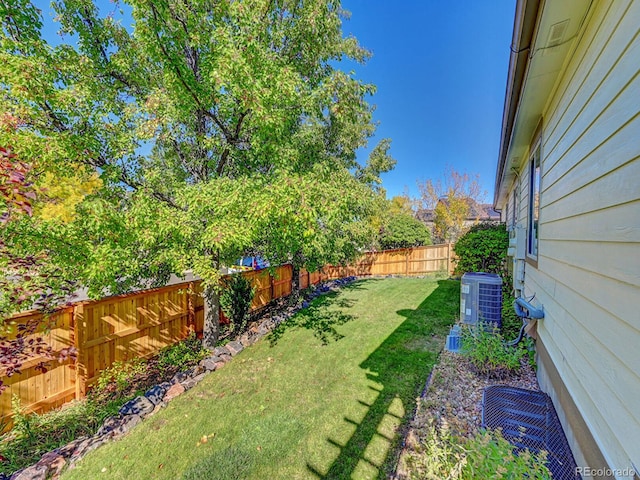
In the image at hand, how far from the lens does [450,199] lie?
69.3ft

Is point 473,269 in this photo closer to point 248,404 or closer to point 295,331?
point 295,331

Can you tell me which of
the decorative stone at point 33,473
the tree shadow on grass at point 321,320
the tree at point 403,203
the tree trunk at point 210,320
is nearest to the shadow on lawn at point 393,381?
the tree shadow on grass at point 321,320

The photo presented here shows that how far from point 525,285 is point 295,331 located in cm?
473

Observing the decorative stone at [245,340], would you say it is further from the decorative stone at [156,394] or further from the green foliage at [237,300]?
the decorative stone at [156,394]

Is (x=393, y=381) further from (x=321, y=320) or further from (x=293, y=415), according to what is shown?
(x=321, y=320)

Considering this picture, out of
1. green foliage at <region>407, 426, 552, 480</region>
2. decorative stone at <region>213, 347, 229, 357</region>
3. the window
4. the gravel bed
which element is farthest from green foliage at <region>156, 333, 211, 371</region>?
the window

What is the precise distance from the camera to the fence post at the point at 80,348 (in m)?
4.16

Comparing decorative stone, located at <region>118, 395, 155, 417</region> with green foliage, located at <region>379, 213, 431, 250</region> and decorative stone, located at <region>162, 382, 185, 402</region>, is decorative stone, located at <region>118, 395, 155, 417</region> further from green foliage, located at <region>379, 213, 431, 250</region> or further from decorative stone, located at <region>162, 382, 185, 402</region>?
green foliage, located at <region>379, 213, 431, 250</region>

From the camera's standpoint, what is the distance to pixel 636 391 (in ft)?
4.40

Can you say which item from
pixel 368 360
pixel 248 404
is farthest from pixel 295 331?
pixel 248 404

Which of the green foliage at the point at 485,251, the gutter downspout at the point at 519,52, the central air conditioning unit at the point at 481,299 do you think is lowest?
the central air conditioning unit at the point at 481,299

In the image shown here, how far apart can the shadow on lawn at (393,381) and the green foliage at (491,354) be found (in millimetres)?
737

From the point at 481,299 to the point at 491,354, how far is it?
58.2 inches

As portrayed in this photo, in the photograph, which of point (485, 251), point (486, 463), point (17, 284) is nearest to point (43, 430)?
point (17, 284)
